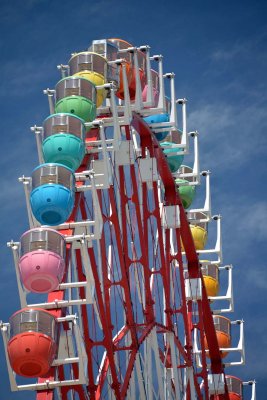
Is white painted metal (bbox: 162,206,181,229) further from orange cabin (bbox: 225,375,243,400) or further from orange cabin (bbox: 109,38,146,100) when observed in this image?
orange cabin (bbox: 225,375,243,400)

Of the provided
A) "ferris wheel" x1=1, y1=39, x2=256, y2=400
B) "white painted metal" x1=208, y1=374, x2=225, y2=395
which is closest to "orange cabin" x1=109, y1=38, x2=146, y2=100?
"ferris wheel" x1=1, y1=39, x2=256, y2=400

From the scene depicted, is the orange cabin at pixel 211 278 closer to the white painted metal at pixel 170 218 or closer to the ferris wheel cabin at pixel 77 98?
the white painted metal at pixel 170 218

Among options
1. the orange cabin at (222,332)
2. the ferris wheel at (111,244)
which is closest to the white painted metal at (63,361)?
the ferris wheel at (111,244)

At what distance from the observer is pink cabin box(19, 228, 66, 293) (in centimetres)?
2439

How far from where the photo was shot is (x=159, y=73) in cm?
3312

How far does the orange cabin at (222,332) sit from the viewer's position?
45.2m

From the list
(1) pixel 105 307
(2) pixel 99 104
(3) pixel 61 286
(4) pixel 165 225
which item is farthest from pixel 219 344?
(3) pixel 61 286

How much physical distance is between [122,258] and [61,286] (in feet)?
21.0

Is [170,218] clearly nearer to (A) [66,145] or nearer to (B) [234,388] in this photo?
(B) [234,388]

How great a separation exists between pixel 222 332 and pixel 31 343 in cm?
2245

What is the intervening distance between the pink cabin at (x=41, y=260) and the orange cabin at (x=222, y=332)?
69.2 feet

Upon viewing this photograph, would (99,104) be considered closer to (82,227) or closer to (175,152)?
(82,227)

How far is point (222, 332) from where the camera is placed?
45.4m

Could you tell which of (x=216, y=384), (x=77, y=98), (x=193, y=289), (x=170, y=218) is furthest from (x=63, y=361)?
(x=216, y=384)
